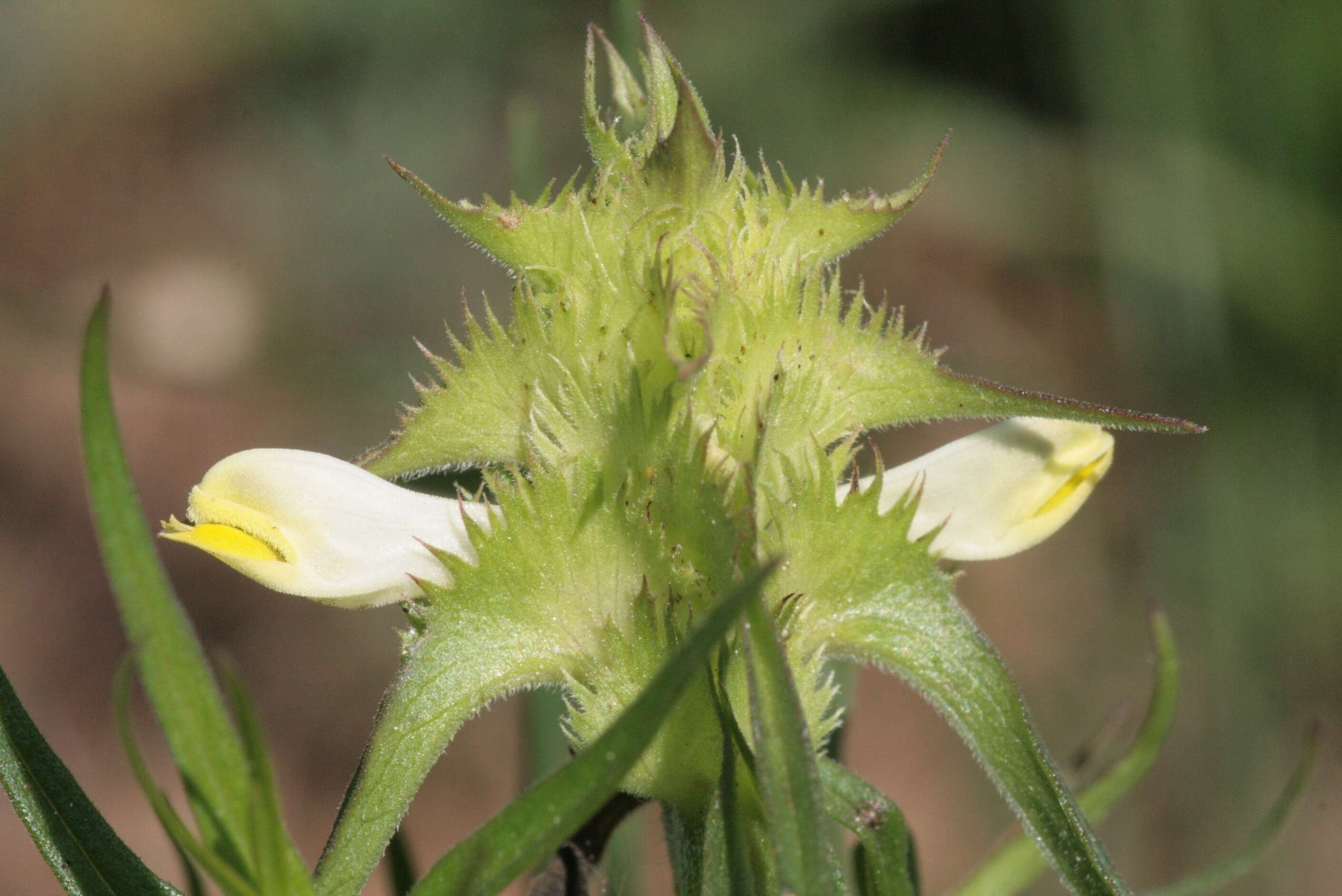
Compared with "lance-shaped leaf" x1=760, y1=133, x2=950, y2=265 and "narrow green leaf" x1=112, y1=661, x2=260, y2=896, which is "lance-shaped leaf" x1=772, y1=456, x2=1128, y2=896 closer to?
"lance-shaped leaf" x1=760, y1=133, x2=950, y2=265

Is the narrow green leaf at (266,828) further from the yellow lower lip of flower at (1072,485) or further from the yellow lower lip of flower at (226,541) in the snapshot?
the yellow lower lip of flower at (1072,485)

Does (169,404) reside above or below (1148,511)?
above

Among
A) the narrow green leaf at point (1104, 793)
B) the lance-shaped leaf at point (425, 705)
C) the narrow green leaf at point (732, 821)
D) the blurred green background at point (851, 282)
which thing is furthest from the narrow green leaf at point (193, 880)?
the blurred green background at point (851, 282)

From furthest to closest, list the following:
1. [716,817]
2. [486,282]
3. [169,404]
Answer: [169,404], [486,282], [716,817]

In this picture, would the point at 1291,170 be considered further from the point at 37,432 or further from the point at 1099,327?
the point at 37,432

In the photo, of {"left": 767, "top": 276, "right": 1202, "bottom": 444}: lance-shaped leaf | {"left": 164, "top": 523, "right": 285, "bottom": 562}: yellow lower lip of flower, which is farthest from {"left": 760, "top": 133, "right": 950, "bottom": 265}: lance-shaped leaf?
{"left": 164, "top": 523, "right": 285, "bottom": 562}: yellow lower lip of flower

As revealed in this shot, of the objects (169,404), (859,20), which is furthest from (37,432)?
(859,20)
